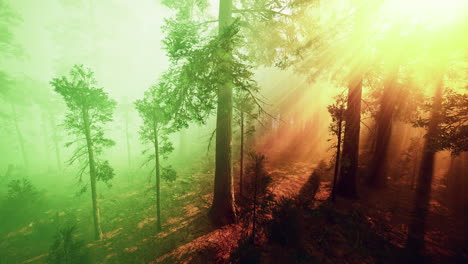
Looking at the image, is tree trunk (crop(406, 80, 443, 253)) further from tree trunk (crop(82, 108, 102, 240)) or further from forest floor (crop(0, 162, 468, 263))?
tree trunk (crop(82, 108, 102, 240))

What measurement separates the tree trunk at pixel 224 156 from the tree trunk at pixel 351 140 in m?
6.33

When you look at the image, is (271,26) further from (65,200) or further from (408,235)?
(65,200)

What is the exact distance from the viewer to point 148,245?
27.4ft

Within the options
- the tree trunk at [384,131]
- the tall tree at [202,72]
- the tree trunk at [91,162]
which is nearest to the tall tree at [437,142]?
the tree trunk at [384,131]

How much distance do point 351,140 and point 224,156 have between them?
7.45 meters

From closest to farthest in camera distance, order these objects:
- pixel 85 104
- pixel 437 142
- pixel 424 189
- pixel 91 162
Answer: pixel 437 142
pixel 85 104
pixel 91 162
pixel 424 189

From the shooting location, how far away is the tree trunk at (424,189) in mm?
7230

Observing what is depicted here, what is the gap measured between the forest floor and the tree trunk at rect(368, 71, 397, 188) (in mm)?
1017

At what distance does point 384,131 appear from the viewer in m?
11.1

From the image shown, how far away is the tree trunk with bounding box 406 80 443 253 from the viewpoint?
7230mm

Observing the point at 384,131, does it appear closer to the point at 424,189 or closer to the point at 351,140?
the point at 351,140

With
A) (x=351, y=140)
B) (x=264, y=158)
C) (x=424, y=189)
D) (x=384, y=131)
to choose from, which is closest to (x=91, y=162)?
(x=264, y=158)

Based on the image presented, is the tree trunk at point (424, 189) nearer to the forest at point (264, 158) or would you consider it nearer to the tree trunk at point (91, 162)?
the forest at point (264, 158)

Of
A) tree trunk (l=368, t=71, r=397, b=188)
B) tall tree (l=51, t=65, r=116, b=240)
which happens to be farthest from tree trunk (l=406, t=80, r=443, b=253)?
tall tree (l=51, t=65, r=116, b=240)
